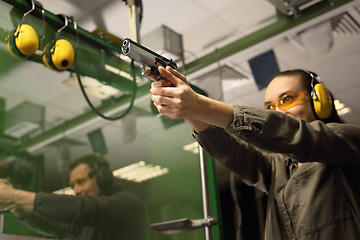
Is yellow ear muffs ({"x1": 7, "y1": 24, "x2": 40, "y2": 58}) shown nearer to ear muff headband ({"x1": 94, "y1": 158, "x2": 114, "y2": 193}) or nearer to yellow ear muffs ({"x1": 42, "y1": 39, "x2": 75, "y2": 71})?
yellow ear muffs ({"x1": 42, "y1": 39, "x2": 75, "y2": 71})

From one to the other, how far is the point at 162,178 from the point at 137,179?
184 mm

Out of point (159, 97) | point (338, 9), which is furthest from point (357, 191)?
point (338, 9)

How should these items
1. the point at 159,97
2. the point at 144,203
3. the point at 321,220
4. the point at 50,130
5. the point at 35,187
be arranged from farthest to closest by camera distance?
the point at 144,203 < the point at 50,130 < the point at 35,187 < the point at 321,220 < the point at 159,97

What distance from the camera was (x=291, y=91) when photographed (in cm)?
137

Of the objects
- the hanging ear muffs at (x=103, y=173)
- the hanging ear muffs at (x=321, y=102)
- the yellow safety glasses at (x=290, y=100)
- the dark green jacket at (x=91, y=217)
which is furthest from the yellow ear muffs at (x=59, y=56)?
the hanging ear muffs at (x=321, y=102)

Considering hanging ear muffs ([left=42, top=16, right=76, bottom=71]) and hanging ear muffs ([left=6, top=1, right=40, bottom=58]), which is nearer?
hanging ear muffs ([left=6, top=1, right=40, bottom=58])

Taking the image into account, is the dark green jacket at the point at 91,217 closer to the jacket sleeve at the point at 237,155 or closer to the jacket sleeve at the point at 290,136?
the jacket sleeve at the point at 237,155

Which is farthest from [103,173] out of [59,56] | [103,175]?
[59,56]

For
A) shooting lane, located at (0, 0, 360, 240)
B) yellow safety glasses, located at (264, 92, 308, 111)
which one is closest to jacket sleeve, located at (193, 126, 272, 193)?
yellow safety glasses, located at (264, 92, 308, 111)

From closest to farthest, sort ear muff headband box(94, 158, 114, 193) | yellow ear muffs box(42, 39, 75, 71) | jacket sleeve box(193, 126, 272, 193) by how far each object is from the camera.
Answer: jacket sleeve box(193, 126, 272, 193) → yellow ear muffs box(42, 39, 75, 71) → ear muff headband box(94, 158, 114, 193)

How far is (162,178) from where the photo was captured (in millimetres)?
1944

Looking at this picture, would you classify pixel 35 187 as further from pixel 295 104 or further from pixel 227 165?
pixel 295 104

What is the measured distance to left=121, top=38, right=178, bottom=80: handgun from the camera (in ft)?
2.87

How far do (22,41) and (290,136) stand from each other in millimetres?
1026
